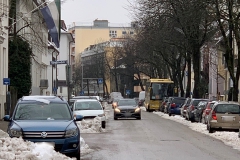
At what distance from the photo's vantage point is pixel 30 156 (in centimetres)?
1128

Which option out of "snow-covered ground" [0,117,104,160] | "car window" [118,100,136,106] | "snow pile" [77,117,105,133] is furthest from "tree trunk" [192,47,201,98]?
"snow-covered ground" [0,117,104,160]

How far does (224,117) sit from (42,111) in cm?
1263

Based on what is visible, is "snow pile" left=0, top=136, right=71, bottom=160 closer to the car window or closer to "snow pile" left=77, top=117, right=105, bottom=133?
"snow pile" left=77, top=117, right=105, bottom=133

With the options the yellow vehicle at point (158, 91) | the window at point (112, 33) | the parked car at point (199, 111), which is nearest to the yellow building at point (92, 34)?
the window at point (112, 33)

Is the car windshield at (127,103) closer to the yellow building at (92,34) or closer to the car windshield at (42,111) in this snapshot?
the car windshield at (42,111)

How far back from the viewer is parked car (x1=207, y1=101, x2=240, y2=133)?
1027 inches

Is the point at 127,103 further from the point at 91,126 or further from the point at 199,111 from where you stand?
the point at 91,126

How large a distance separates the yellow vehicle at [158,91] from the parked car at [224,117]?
1477 inches

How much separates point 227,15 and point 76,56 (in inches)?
4610

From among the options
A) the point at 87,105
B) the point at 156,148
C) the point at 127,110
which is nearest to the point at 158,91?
the point at 127,110

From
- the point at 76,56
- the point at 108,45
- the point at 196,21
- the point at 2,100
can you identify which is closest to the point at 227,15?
the point at 196,21

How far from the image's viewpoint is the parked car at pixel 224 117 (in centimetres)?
2608

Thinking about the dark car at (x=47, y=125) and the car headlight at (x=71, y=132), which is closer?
the dark car at (x=47, y=125)

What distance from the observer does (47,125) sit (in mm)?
14141
